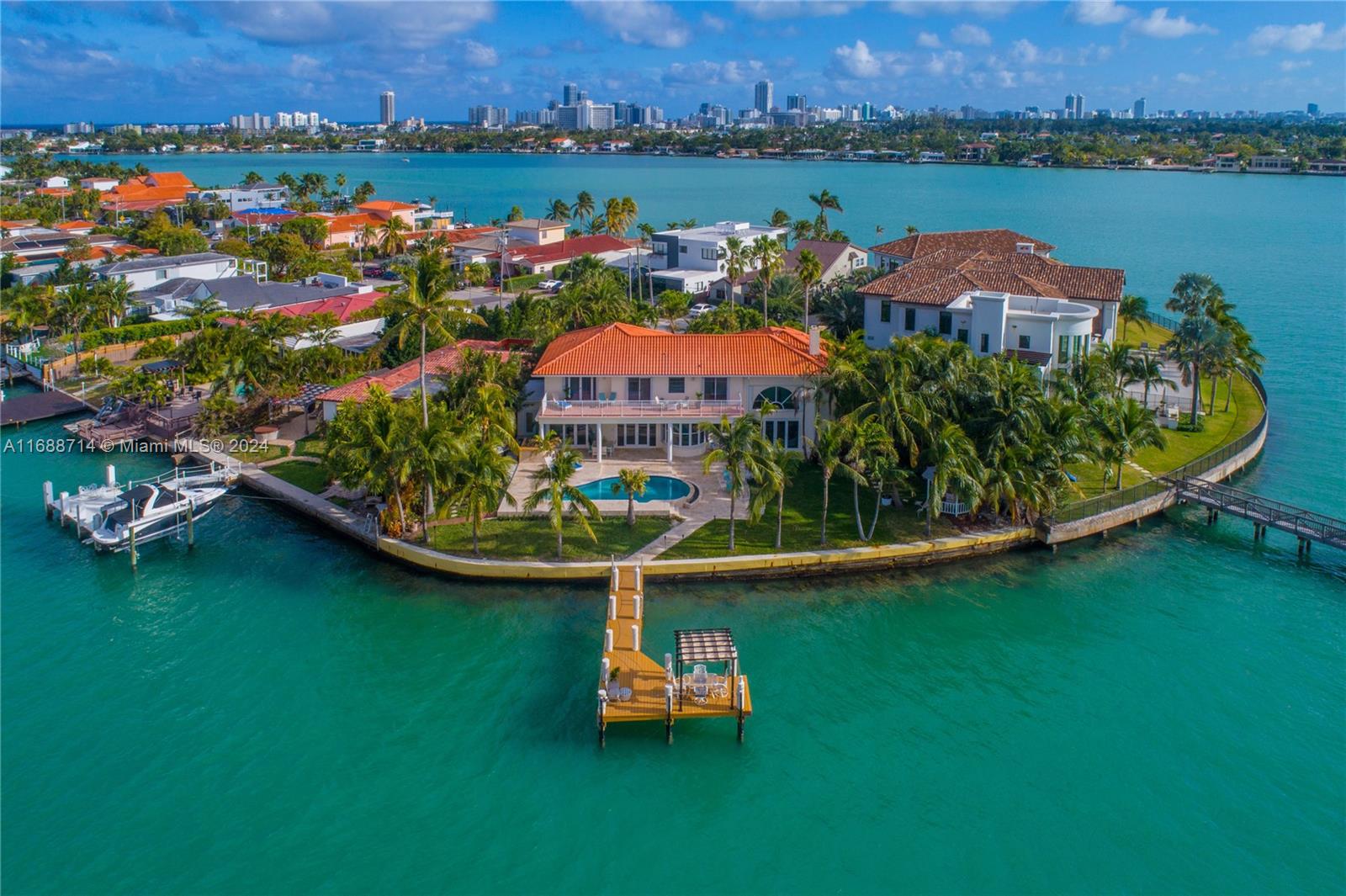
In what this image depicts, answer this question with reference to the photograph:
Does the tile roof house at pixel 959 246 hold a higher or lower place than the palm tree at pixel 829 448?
higher

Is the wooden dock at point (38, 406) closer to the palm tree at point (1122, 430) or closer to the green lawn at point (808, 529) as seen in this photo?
the green lawn at point (808, 529)

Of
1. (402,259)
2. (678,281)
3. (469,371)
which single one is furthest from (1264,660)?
(402,259)

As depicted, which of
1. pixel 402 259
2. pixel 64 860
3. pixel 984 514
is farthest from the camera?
pixel 402 259

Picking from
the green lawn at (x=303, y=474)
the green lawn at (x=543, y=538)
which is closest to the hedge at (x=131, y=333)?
the green lawn at (x=303, y=474)

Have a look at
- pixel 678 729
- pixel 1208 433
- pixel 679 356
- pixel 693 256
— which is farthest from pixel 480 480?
pixel 693 256

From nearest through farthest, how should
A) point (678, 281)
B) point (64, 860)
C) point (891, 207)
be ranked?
point (64, 860) → point (678, 281) → point (891, 207)

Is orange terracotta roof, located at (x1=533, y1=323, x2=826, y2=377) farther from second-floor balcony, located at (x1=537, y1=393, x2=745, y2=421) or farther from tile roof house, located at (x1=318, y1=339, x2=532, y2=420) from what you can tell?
tile roof house, located at (x1=318, y1=339, x2=532, y2=420)

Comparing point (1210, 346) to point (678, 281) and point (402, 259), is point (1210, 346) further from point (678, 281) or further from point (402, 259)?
point (402, 259)
